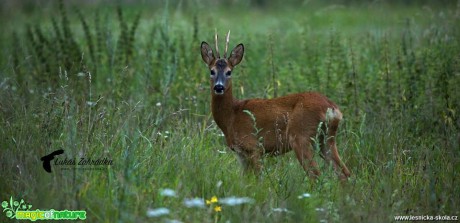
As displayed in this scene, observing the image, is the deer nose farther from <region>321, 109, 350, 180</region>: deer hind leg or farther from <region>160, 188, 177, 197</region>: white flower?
<region>160, 188, 177, 197</region>: white flower

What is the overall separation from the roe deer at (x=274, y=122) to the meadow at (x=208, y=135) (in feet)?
0.43

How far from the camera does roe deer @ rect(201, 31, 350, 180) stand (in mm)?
6469

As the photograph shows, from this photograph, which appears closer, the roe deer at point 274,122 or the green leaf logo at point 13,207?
the green leaf logo at point 13,207

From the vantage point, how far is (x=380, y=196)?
222 inches

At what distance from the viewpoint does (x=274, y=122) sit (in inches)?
265

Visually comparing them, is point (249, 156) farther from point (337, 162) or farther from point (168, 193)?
point (168, 193)

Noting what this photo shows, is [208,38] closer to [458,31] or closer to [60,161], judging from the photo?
[458,31]

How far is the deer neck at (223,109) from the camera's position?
7.08m

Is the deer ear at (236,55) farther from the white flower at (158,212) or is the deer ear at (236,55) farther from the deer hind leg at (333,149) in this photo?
the white flower at (158,212)

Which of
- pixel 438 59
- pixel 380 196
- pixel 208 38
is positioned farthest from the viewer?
pixel 208 38

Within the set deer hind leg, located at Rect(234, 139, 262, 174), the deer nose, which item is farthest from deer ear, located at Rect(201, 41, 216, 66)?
deer hind leg, located at Rect(234, 139, 262, 174)

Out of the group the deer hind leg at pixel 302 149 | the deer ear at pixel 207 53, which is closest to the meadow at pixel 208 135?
the deer hind leg at pixel 302 149

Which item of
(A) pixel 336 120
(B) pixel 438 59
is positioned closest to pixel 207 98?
(A) pixel 336 120

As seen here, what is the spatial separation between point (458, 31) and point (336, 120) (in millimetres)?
4066
